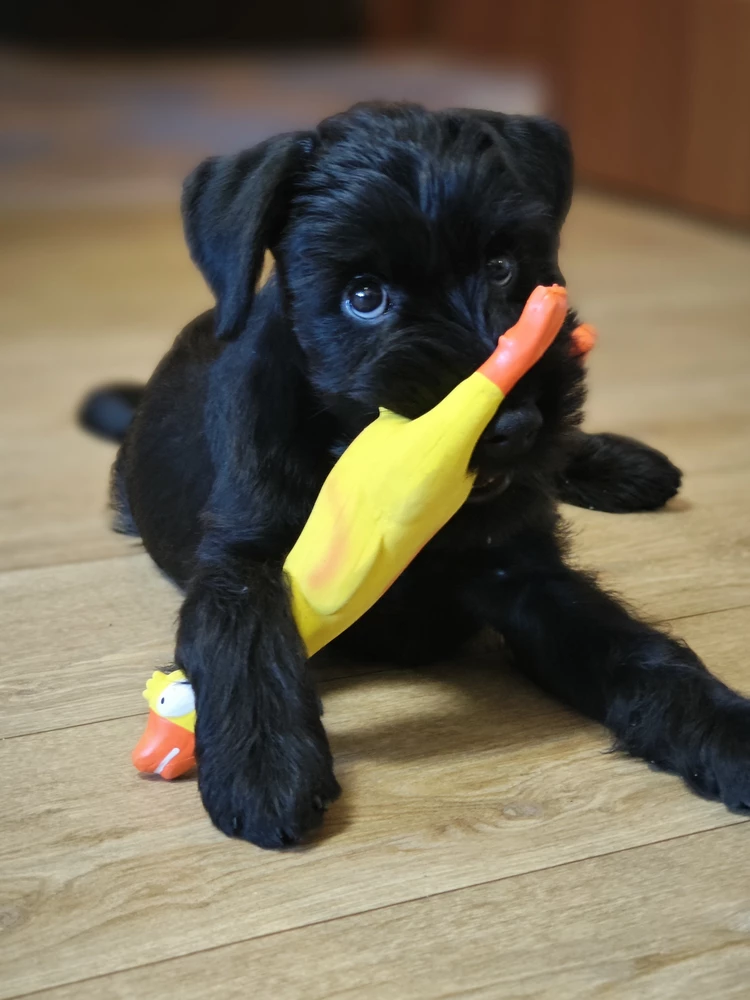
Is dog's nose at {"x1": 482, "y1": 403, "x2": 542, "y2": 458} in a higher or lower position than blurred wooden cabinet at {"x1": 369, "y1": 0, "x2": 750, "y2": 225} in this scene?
higher

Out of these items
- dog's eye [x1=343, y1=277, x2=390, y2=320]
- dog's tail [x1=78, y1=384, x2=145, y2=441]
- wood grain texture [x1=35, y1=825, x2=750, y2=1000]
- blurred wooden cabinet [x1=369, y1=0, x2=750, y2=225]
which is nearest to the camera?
wood grain texture [x1=35, y1=825, x2=750, y2=1000]

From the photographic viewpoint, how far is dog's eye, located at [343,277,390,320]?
141 centimetres

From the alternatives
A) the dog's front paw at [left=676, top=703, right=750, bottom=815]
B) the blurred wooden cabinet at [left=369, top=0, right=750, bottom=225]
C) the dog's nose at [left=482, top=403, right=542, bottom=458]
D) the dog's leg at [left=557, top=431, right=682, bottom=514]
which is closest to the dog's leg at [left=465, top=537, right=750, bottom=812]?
the dog's front paw at [left=676, top=703, right=750, bottom=815]

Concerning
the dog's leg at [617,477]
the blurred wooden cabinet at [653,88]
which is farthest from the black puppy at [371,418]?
the blurred wooden cabinet at [653,88]

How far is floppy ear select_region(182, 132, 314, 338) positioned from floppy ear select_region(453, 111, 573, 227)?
0.77 feet

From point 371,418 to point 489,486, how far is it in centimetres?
15

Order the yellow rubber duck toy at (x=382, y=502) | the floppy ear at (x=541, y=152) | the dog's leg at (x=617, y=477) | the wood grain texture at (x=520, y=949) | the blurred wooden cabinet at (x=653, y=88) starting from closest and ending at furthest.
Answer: the wood grain texture at (x=520, y=949)
the yellow rubber duck toy at (x=382, y=502)
the floppy ear at (x=541, y=152)
the dog's leg at (x=617, y=477)
the blurred wooden cabinet at (x=653, y=88)

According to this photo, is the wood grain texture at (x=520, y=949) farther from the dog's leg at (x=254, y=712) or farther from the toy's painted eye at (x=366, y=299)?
the toy's painted eye at (x=366, y=299)

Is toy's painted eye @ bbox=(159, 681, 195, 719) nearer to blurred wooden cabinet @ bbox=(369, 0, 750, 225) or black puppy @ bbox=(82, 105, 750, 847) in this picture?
black puppy @ bbox=(82, 105, 750, 847)

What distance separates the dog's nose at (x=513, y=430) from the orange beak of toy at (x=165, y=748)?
18.4 inches

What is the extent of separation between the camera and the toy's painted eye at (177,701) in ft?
4.72

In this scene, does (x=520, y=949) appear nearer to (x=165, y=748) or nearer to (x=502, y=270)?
(x=165, y=748)

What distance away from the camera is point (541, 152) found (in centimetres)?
163

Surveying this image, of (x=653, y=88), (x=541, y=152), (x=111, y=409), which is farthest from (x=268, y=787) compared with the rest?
(x=653, y=88)
